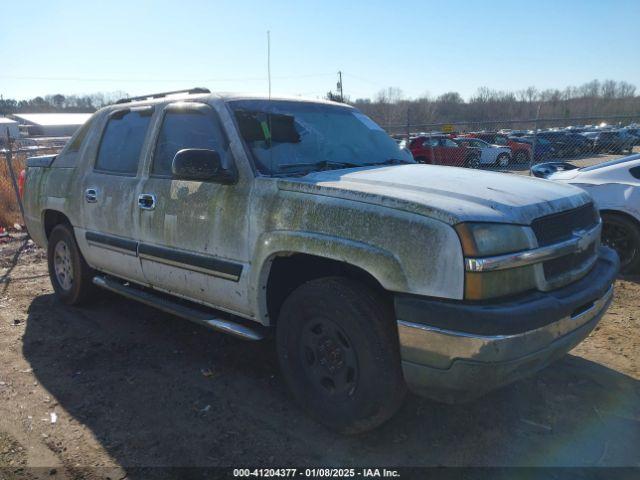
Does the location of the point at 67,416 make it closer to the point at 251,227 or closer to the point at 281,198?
the point at 251,227

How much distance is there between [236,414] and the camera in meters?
3.21

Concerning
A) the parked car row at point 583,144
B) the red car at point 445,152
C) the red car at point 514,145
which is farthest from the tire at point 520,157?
the red car at point 445,152

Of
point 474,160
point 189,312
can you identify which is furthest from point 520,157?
point 189,312

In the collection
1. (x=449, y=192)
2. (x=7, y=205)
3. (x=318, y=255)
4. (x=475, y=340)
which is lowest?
(x=7, y=205)

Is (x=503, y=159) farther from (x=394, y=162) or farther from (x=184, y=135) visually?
(x=184, y=135)

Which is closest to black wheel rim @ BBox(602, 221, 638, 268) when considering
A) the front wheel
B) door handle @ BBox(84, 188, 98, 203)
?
door handle @ BBox(84, 188, 98, 203)

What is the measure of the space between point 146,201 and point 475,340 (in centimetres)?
265

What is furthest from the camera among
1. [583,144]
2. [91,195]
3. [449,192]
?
[583,144]

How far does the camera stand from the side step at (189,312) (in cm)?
329

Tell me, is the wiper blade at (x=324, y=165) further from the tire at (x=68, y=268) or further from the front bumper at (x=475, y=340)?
the tire at (x=68, y=268)

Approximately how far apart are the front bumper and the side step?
1.18 meters

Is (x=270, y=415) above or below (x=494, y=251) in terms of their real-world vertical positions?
below

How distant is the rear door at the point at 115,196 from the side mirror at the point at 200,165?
0.96 m

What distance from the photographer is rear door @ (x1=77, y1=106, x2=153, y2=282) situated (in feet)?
13.3
